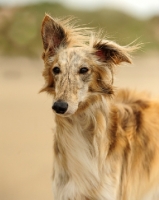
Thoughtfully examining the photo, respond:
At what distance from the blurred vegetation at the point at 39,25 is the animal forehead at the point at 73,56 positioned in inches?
414

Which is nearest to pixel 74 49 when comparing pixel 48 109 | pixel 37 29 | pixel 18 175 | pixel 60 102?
pixel 60 102

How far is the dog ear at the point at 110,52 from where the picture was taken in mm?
4965

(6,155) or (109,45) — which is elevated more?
(109,45)

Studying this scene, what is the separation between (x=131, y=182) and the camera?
205 inches

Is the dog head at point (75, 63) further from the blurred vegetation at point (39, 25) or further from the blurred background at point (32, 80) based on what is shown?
the blurred vegetation at point (39, 25)

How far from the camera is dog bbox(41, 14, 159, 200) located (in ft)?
15.9

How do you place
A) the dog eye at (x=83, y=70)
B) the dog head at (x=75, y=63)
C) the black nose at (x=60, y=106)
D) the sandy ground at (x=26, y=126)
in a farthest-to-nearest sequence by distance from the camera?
the sandy ground at (x=26, y=126), the dog eye at (x=83, y=70), the dog head at (x=75, y=63), the black nose at (x=60, y=106)

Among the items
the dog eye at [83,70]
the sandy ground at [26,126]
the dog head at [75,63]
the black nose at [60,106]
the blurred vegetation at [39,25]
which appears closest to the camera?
the black nose at [60,106]

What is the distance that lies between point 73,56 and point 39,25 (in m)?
12.1

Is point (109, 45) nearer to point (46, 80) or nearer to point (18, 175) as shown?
point (46, 80)

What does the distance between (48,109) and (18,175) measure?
3.05 m

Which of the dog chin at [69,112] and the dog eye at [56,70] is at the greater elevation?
the dog eye at [56,70]

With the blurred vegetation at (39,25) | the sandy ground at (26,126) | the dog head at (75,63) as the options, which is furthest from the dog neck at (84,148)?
the blurred vegetation at (39,25)

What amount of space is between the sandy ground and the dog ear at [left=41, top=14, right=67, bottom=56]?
53 cm
